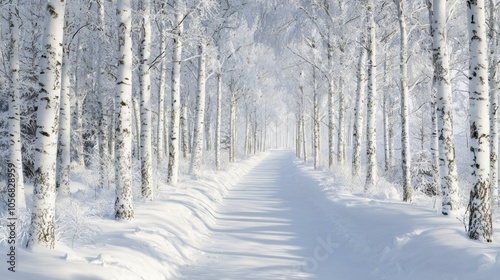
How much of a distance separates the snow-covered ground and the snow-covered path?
0.02m

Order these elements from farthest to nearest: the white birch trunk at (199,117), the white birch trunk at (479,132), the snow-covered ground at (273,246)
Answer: the white birch trunk at (199,117) < the white birch trunk at (479,132) < the snow-covered ground at (273,246)

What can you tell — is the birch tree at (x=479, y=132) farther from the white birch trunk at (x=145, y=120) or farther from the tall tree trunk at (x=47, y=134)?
the white birch trunk at (x=145, y=120)

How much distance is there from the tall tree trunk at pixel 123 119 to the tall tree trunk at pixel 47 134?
2579 millimetres

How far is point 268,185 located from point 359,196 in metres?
6.78

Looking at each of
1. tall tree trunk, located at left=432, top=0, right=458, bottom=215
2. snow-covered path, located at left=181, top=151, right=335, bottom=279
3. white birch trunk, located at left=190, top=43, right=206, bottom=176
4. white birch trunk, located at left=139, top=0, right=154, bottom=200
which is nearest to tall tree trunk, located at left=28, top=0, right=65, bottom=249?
snow-covered path, located at left=181, top=151, right=335, bottom=279

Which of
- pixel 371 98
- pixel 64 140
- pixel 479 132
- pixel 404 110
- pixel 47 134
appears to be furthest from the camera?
pixel 371 98

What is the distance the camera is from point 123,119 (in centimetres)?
784

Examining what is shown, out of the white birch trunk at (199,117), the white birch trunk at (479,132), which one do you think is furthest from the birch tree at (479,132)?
the white birch trunk at (199,117)

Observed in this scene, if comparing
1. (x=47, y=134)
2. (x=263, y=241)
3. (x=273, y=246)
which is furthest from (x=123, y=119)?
(x=273, y=246)

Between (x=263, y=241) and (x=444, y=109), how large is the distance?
4.76 meters

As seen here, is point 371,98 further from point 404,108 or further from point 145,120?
point 145,120

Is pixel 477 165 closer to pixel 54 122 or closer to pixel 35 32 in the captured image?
pixel 54 122

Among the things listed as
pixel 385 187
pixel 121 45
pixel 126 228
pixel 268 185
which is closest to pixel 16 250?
pixel 126 228

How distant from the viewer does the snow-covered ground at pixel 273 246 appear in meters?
5.01
